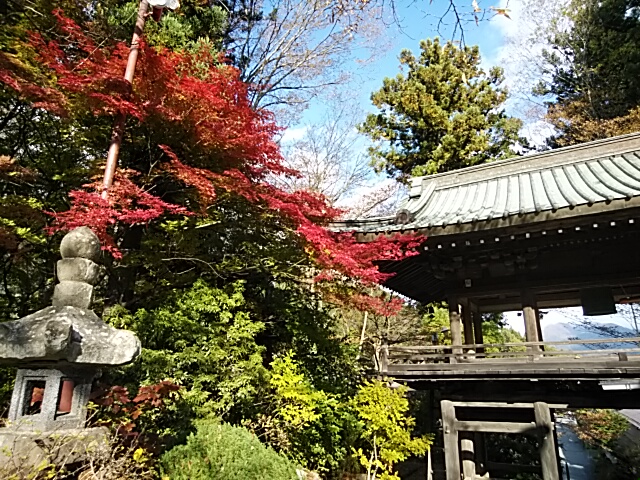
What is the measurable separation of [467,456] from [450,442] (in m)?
0.65

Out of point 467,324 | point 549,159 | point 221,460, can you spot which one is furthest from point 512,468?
point 221,460

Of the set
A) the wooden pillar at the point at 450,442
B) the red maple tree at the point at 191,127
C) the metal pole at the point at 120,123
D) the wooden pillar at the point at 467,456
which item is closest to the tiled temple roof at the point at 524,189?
the red maple tree at the point at 191,127

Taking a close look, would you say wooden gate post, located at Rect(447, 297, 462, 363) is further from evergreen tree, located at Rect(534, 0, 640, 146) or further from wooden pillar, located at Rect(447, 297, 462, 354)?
evergreen tree, located at Rect(534, 0, 640, 146)

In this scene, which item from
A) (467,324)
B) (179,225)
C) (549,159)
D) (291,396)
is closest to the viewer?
(179,225)

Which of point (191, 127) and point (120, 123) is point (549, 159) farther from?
point (120, 123)

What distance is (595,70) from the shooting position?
16375 mm

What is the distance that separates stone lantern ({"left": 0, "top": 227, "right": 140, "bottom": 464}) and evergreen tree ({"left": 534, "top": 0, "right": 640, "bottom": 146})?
17448 millimetres

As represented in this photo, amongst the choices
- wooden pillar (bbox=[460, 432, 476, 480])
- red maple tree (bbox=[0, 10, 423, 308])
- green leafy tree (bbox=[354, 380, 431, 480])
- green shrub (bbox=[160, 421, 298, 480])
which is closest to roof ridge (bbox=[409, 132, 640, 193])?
red maple tree (bbox=[0, 10, 423, 308])

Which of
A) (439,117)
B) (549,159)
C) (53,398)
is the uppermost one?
(439,117)

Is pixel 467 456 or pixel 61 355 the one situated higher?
pixel 61 355

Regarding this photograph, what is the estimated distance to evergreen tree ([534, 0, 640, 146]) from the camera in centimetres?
1540

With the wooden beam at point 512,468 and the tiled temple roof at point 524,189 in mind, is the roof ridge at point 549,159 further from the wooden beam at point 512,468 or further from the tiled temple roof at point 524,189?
the wooden beam at point 512,468

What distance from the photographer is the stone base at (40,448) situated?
2.39 m

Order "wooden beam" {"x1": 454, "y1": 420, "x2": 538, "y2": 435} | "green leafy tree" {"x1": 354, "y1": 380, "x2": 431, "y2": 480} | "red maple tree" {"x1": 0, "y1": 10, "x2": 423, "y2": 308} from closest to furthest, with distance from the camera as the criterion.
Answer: "red maple tree" {"x1": 0, "y1": 10, "x2": 423, "y2": 308} < "wooden beam" {"x1": 454, "y1": 420, "x2": 538, "y2": 435} < "green leafy tree" {"x1": 354, "y1": 380, "x2": 431, "y2": 480}
